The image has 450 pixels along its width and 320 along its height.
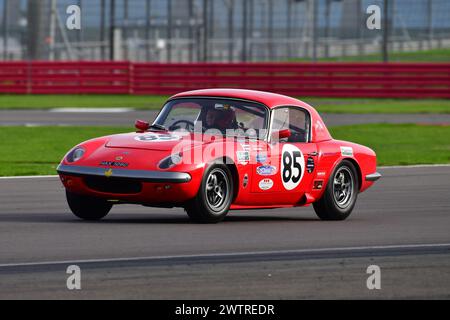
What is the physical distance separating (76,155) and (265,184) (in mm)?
1774

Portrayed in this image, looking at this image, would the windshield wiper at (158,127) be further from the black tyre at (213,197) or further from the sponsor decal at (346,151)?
the sponsor decal at (346,151)

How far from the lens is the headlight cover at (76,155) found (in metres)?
10.3

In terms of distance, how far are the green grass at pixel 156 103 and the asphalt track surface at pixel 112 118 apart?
187 centimetres

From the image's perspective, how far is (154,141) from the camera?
10.4 meters

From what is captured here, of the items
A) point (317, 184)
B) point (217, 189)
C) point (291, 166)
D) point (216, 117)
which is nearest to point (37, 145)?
point (216, 117)

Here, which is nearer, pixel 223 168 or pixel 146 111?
pixel 223 168

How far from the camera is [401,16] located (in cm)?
4281

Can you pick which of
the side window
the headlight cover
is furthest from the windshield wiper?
the side window

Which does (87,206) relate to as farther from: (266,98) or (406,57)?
(406,57)

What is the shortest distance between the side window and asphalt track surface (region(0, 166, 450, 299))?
823 mm

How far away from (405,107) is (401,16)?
970 centimetres

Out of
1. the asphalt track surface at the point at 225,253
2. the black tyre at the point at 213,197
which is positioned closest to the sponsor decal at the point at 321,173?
the asphalt track surface at the point at 225,253

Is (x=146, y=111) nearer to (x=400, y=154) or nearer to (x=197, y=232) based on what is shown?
(x=400, y=154)

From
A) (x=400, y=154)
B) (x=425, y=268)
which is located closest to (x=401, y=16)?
(x=400, y=154)
